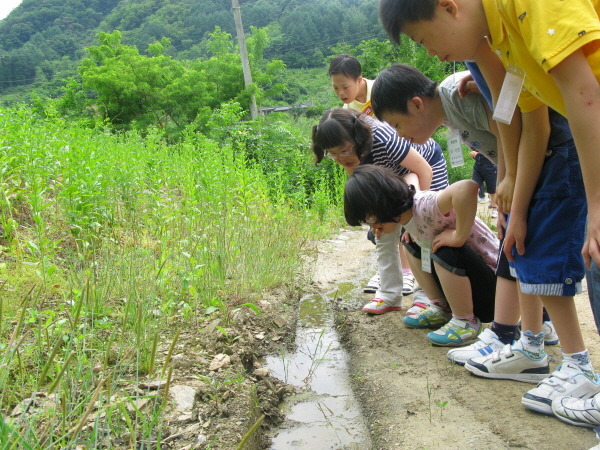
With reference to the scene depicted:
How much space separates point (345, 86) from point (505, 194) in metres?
2.25

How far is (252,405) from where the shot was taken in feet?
6.88

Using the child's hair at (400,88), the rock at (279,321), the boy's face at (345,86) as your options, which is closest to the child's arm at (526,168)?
the child's hair at (400,88)

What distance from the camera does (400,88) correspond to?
2375 millimetres

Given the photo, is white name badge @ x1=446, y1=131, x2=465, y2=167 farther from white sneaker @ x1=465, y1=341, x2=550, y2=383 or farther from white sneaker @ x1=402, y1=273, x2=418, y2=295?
white sneaker @ x1=402, y1=273, x2=418, y2=295

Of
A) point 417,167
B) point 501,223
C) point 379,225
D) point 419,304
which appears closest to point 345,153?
point 417,167

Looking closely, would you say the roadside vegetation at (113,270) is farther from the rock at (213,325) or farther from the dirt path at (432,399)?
the dirt path at (432,399)

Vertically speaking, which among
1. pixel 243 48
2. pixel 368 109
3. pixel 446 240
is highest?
pixel 243 48

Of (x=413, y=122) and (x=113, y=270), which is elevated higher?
(x=413, y=122)

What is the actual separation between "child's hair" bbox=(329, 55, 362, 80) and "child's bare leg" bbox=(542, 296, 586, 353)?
104 inches

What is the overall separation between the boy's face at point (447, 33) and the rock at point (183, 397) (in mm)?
1528

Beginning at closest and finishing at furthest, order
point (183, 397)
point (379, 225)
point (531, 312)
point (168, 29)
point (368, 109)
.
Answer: point (183, 397)
point (531, 312)
point (379, 225)
point (368, 109)
point (168, 29)

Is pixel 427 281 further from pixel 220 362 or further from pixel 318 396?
pixel 220 362

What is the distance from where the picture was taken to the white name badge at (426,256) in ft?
8.96

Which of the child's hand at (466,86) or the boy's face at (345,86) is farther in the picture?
the boy's face at (345,86)
